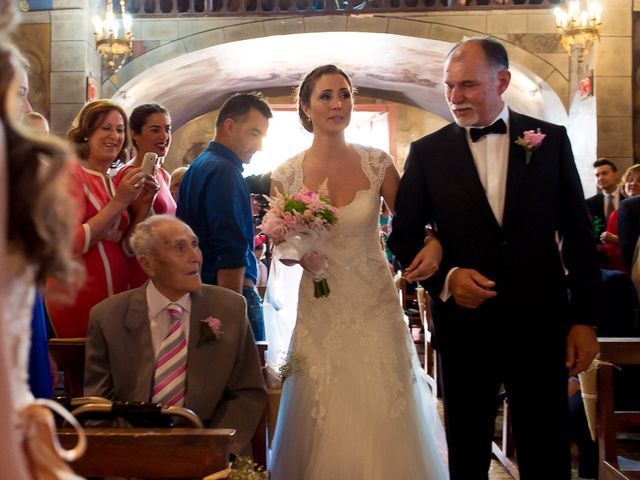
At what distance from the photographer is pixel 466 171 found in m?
3.13

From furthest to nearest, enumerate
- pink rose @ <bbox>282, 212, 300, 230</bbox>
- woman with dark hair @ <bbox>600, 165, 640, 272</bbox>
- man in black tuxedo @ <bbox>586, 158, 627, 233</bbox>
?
man in black tuxedo @ <bbox>586, 158, 627, 233</bbox>
woman with dark hair @ <bbox>600, 165, 640, 272</bbox>
pink rose @ <bbox>282, 212, 300, 230</bbox>

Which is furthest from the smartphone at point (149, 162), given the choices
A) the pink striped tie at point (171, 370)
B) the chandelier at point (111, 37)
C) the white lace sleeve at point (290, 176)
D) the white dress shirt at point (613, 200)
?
the chandelier at point (111, 37)

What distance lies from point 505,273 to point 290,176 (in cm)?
135

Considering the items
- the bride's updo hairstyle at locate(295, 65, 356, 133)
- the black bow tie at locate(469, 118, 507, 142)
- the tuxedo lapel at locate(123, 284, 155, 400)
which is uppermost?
the bride's updo hairstyle at locate(295, 65, 356, 133)

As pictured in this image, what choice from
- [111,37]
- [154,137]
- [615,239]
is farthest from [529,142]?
[111,37]

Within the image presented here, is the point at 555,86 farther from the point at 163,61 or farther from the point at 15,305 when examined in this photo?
the point at 15,305

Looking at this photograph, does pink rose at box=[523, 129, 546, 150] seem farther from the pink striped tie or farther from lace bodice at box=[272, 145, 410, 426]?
the pink striped tie

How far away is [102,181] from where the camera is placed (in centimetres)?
408

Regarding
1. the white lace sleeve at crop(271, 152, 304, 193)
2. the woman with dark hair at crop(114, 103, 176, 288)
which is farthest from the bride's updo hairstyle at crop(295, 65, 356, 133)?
the woman with dark hair at crop(114, 103, 176, 288)

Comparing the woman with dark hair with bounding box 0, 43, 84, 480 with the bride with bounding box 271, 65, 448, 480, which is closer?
the woman with dark hair with bounding box 0, 43, 84, 480

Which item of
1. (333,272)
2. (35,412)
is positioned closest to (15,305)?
(35,412)

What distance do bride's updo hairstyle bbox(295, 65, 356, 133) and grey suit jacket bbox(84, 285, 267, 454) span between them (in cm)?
106

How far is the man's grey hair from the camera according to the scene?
3535 mm

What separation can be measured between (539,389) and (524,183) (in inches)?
27.7
